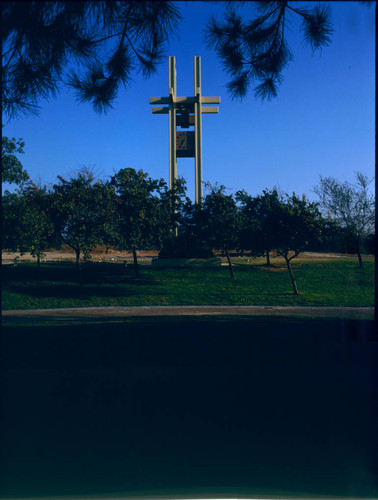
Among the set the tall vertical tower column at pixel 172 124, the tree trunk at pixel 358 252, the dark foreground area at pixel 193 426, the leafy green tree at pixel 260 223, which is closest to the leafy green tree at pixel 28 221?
the tall vertical tower column at pixel 172 124

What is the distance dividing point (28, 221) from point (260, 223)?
697 centimetres

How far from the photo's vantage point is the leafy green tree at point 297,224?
12.5 meters

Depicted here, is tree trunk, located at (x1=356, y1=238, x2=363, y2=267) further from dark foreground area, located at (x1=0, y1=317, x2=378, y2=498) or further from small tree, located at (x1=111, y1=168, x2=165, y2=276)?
dark foreground area, located at (x1=0, y1=317, x2=378, y2=498)

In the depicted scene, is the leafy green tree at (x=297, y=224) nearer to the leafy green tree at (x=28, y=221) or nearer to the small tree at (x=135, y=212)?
Result: the small tree at (x=135, y=212)

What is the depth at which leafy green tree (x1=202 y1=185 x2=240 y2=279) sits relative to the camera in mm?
12938

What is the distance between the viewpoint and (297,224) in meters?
12.6

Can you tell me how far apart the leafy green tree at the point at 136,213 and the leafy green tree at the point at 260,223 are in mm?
2545

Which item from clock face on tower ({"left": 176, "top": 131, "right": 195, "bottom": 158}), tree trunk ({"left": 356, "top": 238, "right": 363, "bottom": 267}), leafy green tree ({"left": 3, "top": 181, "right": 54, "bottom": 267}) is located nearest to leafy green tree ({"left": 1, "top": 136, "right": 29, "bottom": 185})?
leafy green tree ({"left": 3, "top": 181, "right": 54, "bottom": 267})

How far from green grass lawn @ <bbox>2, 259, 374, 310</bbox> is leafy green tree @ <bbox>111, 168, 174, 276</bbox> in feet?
4.58

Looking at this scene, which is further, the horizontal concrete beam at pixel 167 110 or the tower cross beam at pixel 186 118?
the horizontal concrete beam at pixel 167 110

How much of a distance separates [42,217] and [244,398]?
38.2 ft

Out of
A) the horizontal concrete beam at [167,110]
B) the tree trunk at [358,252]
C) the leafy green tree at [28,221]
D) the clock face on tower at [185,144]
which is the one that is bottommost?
the tree trunk at [358,252]

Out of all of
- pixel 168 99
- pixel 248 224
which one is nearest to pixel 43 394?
pixel 248 224

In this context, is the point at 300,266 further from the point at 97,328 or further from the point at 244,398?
the point at 244,398
